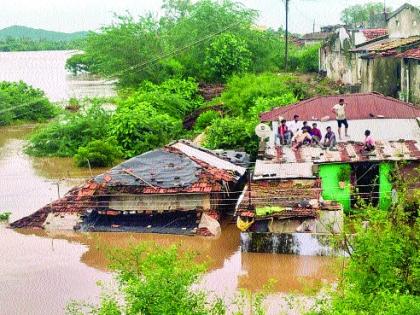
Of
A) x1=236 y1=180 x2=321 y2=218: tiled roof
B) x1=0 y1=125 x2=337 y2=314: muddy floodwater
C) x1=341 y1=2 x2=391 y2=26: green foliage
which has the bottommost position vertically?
x1=0 y1=125 x2=337 y2=314: muddy floodwater

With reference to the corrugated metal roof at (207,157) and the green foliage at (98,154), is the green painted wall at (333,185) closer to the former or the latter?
the corrugated metal roof at (207,157)

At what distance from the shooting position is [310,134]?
18.6 meters

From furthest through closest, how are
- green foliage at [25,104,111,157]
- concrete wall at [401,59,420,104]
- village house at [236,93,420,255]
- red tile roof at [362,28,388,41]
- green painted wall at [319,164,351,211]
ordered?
red tile roof at [362,28,388,41], green foliage at [25,104,111,157], concrete wall at [401,59,420,104], green painted wall at [319,164,351,211], village house at [236,93,420,255]

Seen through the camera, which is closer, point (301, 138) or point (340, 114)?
point (301, 138)

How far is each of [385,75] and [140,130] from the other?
9.95m

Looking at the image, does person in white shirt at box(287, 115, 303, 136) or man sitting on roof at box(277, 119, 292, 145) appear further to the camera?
person in white shirt at box(287, 115, 303, 136)

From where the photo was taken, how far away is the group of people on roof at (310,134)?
17859 millimetres

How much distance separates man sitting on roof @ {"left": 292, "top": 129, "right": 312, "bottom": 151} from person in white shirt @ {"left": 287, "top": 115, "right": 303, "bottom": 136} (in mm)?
815

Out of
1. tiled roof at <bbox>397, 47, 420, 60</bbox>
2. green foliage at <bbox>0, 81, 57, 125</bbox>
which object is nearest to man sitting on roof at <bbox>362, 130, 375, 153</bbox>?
tiled roof at <bbox>397, 47, 420, 60</bbox>

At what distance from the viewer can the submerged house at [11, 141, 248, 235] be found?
16.4 metres

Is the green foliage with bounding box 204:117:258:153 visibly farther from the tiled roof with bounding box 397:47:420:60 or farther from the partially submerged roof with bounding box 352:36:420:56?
the partially submerged roof with bounding box 352:36:420:56

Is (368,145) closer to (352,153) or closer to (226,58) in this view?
(352,153)

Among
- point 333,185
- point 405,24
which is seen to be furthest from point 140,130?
point 405,24

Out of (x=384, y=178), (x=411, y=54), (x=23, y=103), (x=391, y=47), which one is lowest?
(x=384, y=178)
